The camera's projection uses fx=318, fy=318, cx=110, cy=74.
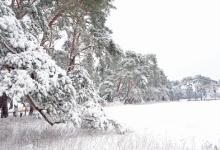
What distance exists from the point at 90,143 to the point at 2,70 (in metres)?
3.04

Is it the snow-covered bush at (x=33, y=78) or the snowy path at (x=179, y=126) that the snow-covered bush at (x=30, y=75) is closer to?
the snow-covered bush at (x=33, y=78)

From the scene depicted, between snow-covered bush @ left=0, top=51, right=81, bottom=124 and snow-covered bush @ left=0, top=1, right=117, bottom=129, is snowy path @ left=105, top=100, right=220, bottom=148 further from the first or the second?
snow-covered bush @ left=0, top=51, right=81, bottom=124

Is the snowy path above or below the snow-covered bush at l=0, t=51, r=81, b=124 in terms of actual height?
below

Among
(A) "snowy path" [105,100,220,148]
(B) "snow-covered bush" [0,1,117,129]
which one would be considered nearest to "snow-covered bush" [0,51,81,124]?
(B) "snow-covered bush" [0,1,117,129]

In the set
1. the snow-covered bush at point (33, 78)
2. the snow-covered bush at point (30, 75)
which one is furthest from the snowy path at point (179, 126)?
the snow-covered bush at point (33, 78)

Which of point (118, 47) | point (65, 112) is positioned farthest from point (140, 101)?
point (65, 112)

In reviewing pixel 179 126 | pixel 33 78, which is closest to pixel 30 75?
pixel 33 78

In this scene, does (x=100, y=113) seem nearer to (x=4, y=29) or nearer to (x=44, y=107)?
(x=44, y=107)

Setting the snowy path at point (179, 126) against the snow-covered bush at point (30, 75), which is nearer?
the snow-covered bush at point (30, 75)

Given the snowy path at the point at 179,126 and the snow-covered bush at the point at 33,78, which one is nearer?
the snow-covered bush at the point at 33,78

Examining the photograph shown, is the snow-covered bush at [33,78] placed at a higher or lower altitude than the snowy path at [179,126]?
higher

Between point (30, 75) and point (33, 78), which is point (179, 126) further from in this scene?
point (30, 75)

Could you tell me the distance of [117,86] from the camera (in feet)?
192

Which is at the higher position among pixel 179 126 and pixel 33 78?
pixel 33 78
